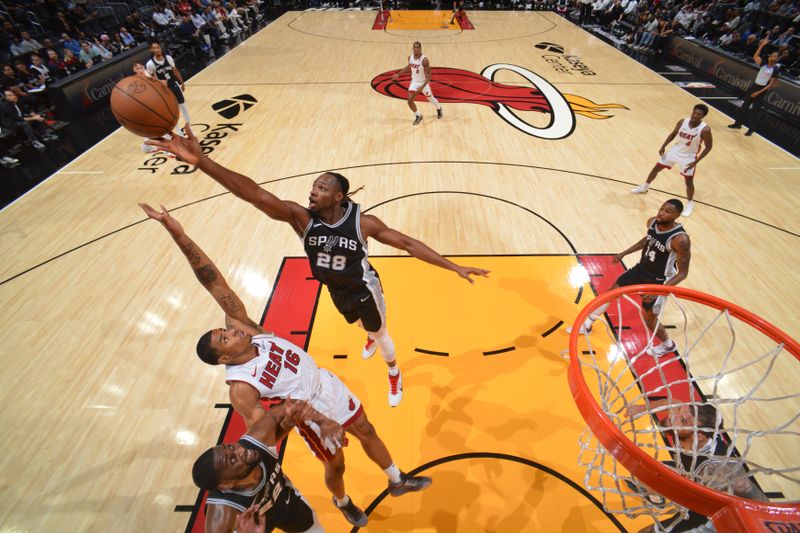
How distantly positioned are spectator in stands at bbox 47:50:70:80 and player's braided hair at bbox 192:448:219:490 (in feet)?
38.2

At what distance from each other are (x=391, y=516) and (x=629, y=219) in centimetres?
507

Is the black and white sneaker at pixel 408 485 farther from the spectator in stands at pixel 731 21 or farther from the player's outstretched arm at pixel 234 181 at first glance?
the spectator in stands at pixel 731 21

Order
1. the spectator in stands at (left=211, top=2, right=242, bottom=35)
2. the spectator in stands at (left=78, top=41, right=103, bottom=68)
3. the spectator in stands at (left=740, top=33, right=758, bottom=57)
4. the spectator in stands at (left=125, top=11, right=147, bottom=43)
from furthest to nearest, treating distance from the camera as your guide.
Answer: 1. the spectator in stands at (left=211, top=2, right=242, bottom=35)
2. the spectator in stands at (left=125, top=11, right=147, bottom=43)
3. the spectator in stands at (left=740, top=33, right=758, bottom=57)
4. the spectator in stands at (left=78, top=41, right=103, bottom=68)

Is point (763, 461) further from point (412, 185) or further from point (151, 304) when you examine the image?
point (151, 304)

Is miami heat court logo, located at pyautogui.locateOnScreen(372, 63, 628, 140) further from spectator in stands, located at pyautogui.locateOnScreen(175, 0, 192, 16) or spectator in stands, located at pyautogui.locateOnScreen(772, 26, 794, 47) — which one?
spectator in stands, located at pyautogui.locateOnScreen(175, 0, 192, 16)

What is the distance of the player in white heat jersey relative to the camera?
2162mm

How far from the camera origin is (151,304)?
15.3 ft

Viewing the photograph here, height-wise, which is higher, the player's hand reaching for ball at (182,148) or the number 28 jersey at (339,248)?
the player's hand reaching for ball at (182,148)

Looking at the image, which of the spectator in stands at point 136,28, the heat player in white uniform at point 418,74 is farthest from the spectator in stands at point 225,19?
the heat player in white uniform at point 418,74

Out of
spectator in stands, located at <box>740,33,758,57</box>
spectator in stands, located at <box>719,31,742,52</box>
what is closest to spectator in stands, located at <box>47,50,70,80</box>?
spectator in stands, located at <box>740,33,758,57</box>

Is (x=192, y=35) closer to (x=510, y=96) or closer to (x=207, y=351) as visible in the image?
(x=510, y=96)

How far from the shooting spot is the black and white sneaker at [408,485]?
9.66 ft

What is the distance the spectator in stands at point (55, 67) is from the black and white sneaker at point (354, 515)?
11.7 metres

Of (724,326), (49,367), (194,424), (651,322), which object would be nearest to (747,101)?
(724,326)
